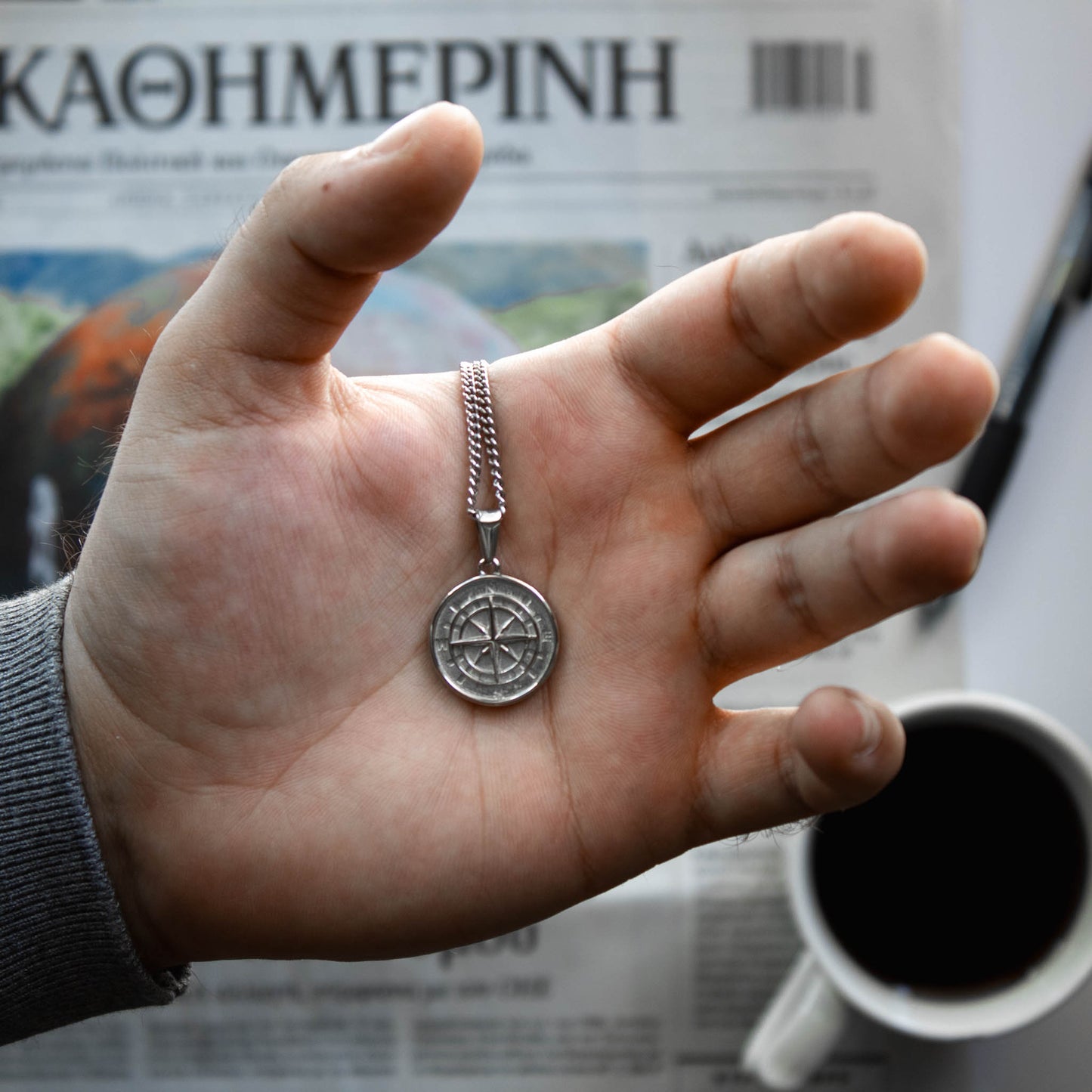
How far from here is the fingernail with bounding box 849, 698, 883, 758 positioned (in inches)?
17.6

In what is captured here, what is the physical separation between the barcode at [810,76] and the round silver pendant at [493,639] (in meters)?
0.50

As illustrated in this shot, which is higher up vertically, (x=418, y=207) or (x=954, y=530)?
(x=418, y=207)

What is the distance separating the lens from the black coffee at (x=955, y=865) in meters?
0.67

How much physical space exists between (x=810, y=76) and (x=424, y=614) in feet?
1.83

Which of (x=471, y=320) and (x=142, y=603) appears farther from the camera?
(x=471, y=320)

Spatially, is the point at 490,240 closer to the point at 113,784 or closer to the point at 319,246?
the point at 319,246

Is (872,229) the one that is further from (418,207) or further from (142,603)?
(142,603)

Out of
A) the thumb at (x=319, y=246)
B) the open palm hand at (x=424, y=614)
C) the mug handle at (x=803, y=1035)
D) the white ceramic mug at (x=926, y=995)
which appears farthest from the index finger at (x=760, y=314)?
the mug handle at (x=803, y=1035)

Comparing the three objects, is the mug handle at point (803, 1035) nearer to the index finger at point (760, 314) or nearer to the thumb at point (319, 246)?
the index finger at point (760, 314)

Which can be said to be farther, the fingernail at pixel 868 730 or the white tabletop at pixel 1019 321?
the white tabletop at pixel 1019 321

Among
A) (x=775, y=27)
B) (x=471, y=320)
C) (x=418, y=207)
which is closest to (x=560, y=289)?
(x=471, y=320)

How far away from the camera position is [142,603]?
49cm

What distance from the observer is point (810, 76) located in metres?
0.79

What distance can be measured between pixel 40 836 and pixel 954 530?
0.46 metres
